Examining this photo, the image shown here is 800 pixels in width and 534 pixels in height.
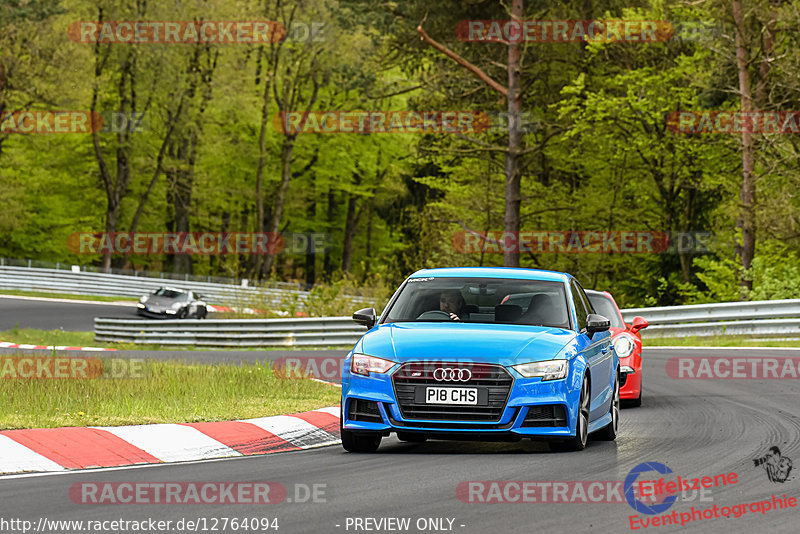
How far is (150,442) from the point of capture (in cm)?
981

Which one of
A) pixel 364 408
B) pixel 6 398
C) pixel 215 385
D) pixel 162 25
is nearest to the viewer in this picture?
pixel 364 408

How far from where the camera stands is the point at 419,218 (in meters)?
51.4

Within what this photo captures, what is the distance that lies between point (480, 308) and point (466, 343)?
5.15 feet

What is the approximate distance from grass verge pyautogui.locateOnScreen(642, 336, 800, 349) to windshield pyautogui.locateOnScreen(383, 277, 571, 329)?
14.6 m

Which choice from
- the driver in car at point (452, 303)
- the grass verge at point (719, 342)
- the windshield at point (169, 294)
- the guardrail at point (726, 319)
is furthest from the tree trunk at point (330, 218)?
the driver in car at point (452, 303)

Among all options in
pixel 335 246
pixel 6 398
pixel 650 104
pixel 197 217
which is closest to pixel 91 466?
pixel 6 398

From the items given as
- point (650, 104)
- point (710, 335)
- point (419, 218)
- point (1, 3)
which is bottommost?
point (710, 335)

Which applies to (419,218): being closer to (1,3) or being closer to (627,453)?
(1,3)

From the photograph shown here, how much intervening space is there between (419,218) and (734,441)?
4093cm

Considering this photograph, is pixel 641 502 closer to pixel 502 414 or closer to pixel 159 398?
pixel 502 414

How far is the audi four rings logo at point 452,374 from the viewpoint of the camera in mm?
9188

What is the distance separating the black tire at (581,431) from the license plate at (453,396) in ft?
3.33

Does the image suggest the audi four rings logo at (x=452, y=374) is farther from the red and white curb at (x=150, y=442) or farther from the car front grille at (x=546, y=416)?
the red and white curb at (x=150, y=442)

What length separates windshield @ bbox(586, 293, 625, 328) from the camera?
15.2 m
